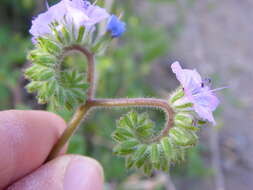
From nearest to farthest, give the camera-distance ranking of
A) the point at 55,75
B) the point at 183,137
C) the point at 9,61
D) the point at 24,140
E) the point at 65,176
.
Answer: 1. the point at 183,137
2. the point at 55,75
3. the point at 65,176
4. the point at 24,140
5. the point at 9,61

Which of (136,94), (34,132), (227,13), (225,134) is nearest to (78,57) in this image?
(136,94)

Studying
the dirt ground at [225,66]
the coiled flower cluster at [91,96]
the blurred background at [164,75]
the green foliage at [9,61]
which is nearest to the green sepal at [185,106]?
the coiled flower cluster at [91,96]

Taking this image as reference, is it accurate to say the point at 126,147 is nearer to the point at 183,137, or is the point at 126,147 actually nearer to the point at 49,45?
the point at 183,137

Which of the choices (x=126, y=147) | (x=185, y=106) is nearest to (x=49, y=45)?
(x=126, y=147)

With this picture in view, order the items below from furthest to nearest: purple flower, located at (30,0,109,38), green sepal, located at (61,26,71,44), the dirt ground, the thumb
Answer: the dirt ground
the thumb
green sepal, located at (61,26,71,44)
purple flower, located at (30,0,109,38)

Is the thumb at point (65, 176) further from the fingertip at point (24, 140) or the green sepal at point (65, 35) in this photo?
the green sepal at point (65, 35)

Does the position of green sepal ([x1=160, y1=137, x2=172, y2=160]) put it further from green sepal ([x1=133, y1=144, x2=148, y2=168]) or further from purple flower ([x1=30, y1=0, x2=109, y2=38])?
purple flower ([x1=30, y1=0, x2=109, y2=38])

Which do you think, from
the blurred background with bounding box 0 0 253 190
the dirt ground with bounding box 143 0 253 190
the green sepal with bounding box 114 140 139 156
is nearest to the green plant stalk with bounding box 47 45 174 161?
the green sepal with bounding box 114 140 139 156
